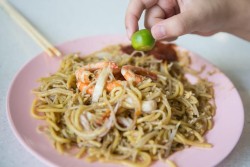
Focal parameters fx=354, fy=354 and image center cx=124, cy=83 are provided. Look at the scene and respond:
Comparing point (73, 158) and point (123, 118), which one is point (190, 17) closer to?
point (123, 118)

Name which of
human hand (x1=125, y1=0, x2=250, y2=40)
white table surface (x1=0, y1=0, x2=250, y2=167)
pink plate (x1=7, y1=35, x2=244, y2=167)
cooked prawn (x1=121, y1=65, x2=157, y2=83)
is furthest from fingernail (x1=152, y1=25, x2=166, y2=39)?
white table surface (x1=0, y1=0, x2=250, y2=167)

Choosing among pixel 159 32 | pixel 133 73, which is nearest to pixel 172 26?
pixel 159 32

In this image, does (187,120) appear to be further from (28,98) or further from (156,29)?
(28,98)

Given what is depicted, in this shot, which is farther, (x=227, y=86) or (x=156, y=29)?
(x=227, y=86)

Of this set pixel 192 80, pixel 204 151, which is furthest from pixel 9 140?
pixel 192 80

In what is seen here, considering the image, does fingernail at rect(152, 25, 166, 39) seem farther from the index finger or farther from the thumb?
the index finger

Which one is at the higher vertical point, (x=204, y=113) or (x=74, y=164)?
(x=74, y=164)
